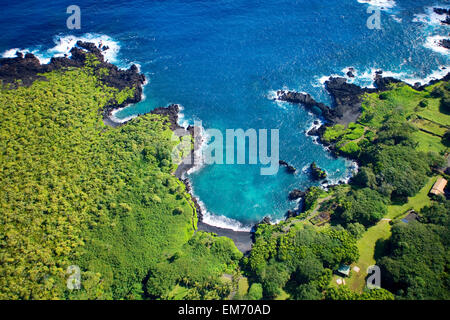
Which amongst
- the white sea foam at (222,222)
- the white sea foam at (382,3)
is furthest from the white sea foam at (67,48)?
the white sea foam at (382,3)

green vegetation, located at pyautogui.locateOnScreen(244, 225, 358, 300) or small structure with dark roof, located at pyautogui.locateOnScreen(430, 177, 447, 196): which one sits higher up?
small structure with dark roof, located at pyautogui.locateOnScreen(430, 177, 447, 196)

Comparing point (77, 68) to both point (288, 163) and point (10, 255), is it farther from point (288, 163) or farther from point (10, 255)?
point (288, 163)

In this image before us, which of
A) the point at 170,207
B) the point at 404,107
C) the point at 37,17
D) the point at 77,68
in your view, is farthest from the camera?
the point at 37,17

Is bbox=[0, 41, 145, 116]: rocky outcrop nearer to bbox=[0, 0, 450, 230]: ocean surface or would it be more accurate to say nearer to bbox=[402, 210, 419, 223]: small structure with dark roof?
bbox=[0, 0, 450, 230]: ocean surface

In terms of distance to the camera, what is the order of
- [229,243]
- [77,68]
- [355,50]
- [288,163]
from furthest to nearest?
[355,50], [77,68], [288,163], [229,243]

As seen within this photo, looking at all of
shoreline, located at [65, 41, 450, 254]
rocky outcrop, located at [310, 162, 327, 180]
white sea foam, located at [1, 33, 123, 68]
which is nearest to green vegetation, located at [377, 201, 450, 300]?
shoreline, located at [65, 41, 450, 254]

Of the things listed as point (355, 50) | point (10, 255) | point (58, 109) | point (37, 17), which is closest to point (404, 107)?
point (355, 50)

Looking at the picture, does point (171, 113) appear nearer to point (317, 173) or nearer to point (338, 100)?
point (317, 173)

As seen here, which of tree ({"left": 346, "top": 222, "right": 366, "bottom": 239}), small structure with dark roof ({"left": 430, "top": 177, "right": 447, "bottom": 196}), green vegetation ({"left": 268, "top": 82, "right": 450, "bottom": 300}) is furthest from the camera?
small structure with dark roof ({"left": 430, "top": 177, "right": 447, "bottom": 196})
